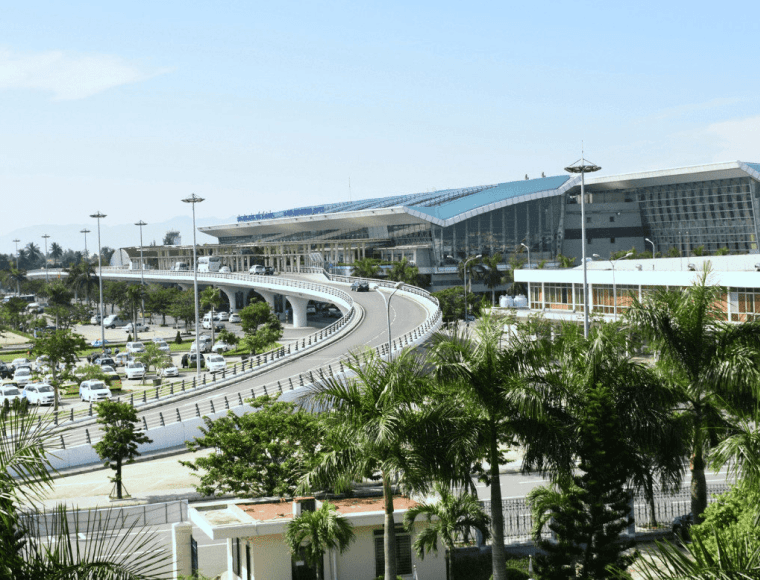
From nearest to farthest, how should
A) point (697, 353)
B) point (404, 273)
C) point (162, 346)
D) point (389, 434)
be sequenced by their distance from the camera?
point (389, 434), point (697, 353), point (162, 346), point (404, 273)

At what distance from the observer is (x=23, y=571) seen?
672 cm

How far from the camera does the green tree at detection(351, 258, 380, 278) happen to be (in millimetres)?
114562

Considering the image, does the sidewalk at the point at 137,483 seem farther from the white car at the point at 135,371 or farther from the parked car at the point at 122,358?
the parked car at the point at 122,358

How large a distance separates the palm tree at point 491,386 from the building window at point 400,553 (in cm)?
439

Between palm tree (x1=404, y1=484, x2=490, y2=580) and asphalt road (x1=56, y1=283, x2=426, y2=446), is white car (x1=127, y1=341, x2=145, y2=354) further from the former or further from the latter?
palm tree (x1=404, y1=484, x2=490, y2=580)

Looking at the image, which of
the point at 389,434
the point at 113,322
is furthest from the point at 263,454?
the point at 113,322

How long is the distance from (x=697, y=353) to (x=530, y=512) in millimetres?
6405

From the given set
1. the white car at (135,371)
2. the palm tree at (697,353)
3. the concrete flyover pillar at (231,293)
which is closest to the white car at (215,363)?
the white car at (135,371)

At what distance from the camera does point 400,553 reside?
2212 cm

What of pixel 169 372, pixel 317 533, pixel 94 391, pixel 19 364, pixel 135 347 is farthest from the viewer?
pixel 135 347

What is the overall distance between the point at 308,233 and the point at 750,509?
14026 cm

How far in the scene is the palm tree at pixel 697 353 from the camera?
20.5 m

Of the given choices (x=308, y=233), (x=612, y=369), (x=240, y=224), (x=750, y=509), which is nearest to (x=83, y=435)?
(x=612, y=369)

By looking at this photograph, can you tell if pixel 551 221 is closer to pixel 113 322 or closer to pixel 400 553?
pixel 113 322
